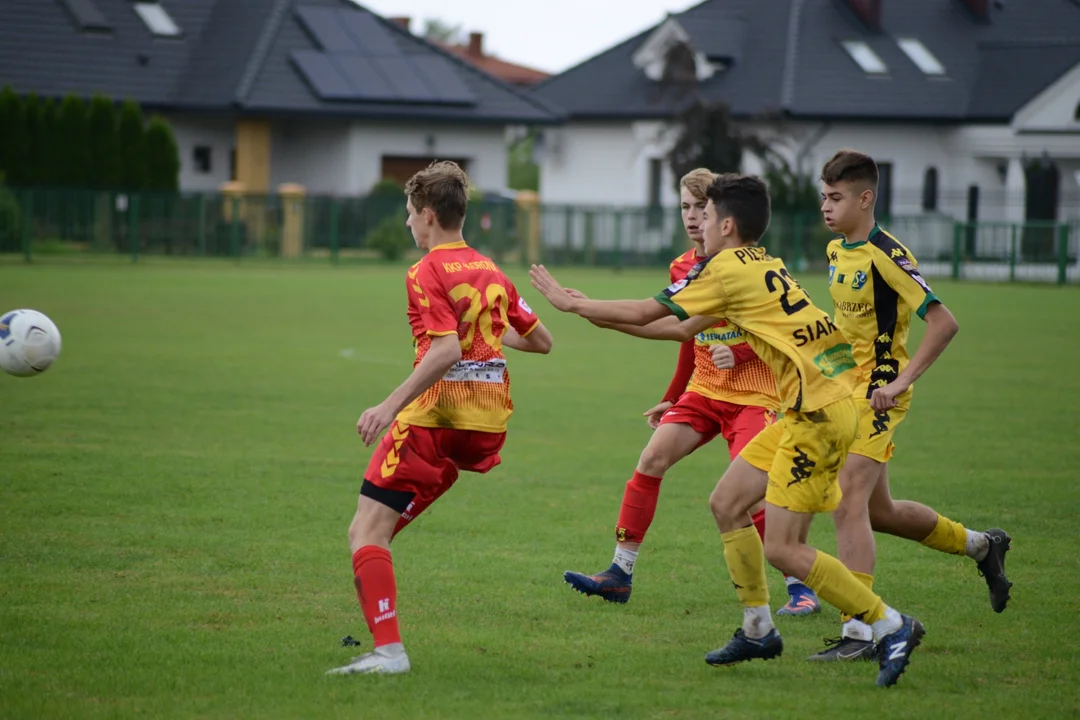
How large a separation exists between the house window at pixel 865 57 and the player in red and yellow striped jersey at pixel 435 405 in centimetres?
4721

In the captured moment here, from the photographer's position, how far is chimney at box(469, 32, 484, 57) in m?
78.2

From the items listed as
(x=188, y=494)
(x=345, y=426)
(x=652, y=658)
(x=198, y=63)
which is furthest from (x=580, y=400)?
(x=198, y=63)

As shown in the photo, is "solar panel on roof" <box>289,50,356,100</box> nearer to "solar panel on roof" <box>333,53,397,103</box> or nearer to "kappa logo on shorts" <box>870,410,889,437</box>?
"solar panel on roof" <box>333,53,397,103</box>

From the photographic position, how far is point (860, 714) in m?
5.18

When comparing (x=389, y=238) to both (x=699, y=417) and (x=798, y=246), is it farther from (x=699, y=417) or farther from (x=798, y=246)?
(x=699, y=417)

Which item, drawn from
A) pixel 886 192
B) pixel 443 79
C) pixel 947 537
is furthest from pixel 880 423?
Answer: pixel 886 192

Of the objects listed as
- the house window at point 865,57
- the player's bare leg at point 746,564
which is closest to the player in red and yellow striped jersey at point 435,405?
the player's bare leg at point 746,564

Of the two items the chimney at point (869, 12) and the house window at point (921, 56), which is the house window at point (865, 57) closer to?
the chimney at point (869, 12)

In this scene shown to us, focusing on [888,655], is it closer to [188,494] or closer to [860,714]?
[860,714]

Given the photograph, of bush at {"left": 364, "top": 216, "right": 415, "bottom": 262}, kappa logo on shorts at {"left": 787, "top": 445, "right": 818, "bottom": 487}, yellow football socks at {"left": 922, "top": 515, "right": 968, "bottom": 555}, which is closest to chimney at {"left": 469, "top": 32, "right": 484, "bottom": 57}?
bush at {"left": 364, "top": 216, "right": 415, "bottom": 262}

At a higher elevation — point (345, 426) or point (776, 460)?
point (776, 460)

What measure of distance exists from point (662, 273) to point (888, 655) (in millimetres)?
35070

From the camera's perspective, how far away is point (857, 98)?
49438 mm

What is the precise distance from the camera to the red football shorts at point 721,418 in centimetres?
696
